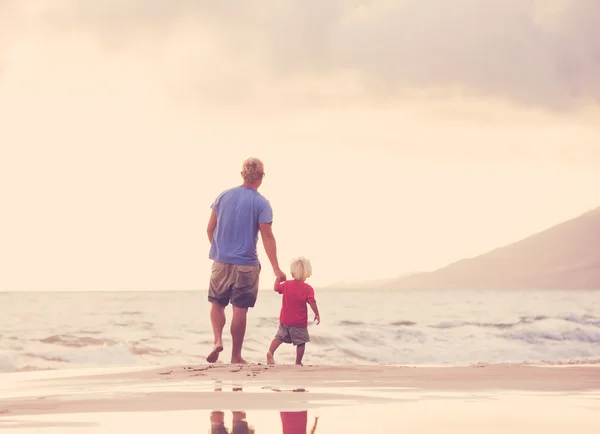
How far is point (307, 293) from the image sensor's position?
28.7 feet

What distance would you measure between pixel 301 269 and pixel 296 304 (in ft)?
1.18

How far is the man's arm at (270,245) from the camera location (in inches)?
318

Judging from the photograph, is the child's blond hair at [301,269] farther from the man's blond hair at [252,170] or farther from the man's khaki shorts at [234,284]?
the man's blond hair at [252,170]

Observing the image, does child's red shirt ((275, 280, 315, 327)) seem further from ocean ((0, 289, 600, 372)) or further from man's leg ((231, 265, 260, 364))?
ocean ((0, 289, 600, 372))

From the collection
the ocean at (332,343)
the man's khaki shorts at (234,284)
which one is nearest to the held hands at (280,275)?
the man's khaki shorts at (234,284)

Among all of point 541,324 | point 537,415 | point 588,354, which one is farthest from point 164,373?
point 541,324

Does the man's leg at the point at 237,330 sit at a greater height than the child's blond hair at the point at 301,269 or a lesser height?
lesser

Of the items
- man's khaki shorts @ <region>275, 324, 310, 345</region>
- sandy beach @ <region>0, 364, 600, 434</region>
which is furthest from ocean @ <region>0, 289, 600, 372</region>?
sandy beach @ <region>0, 364, 600, 434</region>

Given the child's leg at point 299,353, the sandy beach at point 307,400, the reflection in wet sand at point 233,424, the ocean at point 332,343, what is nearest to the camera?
the reflection in wet sand at point 233,424

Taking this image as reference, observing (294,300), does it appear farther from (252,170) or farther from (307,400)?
(307,400)

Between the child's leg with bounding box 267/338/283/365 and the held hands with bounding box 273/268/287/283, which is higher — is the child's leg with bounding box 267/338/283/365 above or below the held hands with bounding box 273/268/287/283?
below

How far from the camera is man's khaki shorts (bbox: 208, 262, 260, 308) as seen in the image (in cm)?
794

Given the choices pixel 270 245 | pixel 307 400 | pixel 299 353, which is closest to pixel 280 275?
pixel 270 245

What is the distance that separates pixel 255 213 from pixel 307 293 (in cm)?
113
